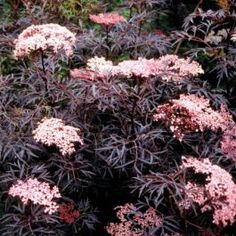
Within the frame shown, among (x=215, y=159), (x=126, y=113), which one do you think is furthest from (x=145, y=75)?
(x=215, y=159)

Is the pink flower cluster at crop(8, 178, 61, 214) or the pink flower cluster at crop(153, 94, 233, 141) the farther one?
the pink flower cluster at crop(153, 94, 233, 141)

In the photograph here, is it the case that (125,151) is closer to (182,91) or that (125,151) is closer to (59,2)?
(182,91)

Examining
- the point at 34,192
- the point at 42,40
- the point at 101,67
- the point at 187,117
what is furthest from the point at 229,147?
the point at 42,40

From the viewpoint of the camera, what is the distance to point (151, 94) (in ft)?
10.7

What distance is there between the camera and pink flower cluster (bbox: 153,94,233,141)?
2760mm

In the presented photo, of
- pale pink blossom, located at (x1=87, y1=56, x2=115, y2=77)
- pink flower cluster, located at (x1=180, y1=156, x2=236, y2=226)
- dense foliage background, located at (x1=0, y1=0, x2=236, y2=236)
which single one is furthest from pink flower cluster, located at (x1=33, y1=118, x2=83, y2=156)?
pink flower cluster, located at (x1=180, y1=156, x2=236, y2=226)

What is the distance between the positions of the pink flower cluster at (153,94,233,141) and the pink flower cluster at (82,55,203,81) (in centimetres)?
24

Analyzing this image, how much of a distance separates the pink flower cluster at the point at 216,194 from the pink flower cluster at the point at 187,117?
0.79 feet

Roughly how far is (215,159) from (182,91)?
68 centimetres

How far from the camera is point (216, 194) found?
98.0 inches

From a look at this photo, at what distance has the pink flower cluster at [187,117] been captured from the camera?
2.76 meters

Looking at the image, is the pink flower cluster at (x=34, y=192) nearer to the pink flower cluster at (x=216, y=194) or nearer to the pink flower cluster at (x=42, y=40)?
the pink flower cluster at (x=216, y=194)

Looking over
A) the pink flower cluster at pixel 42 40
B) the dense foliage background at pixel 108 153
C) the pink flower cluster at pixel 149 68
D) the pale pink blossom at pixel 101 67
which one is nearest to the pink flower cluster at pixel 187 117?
the dense foliage background at pixel 108 153

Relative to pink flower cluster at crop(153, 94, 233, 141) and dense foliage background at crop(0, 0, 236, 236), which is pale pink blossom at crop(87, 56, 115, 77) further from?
pink flower cluster at crop(153, 94, 233, 141)
